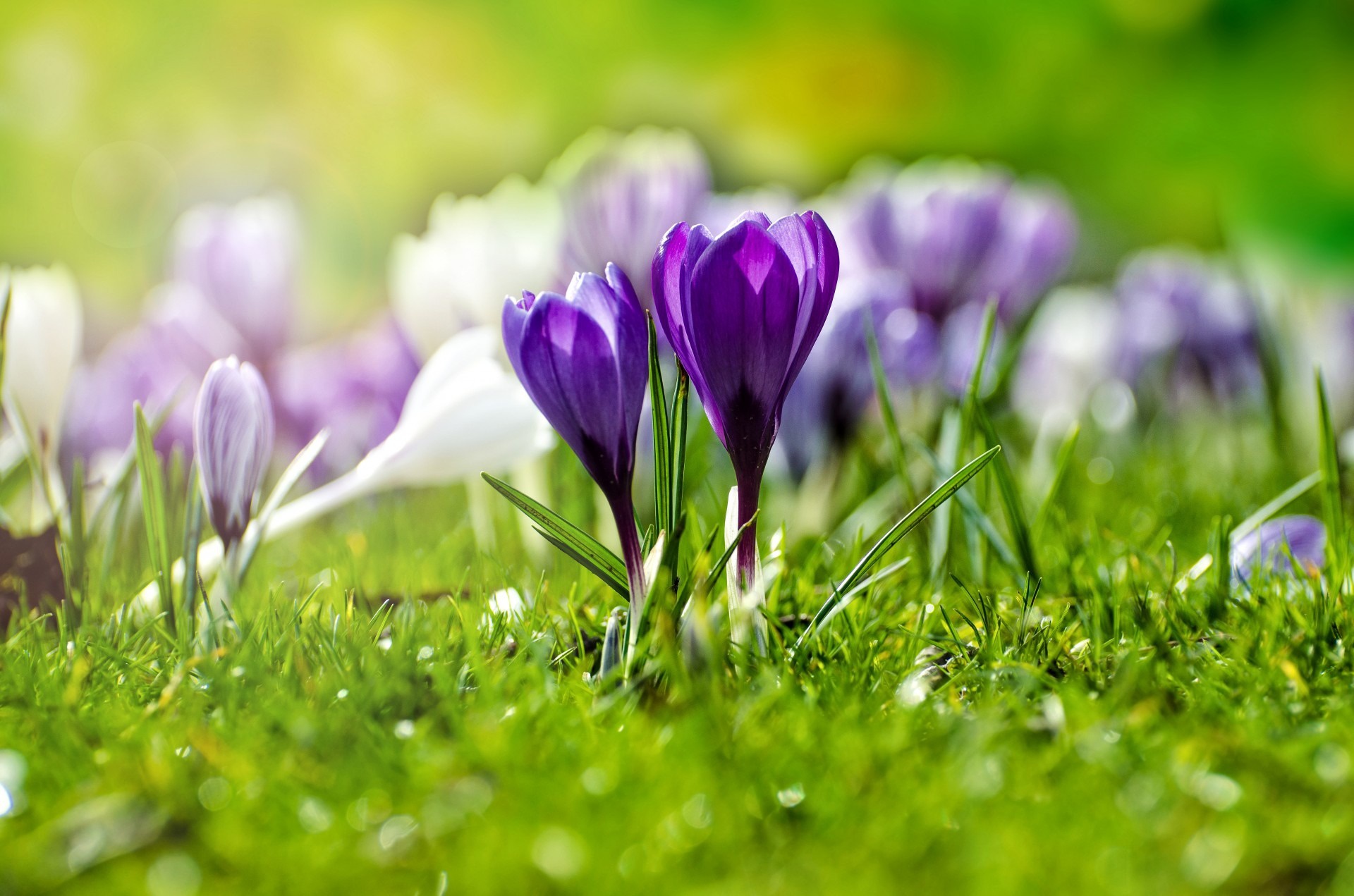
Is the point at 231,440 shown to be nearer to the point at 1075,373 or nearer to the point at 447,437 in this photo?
the point at 447,437

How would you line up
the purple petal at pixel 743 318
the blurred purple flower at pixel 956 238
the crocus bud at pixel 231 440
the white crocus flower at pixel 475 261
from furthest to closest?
the blurred purple flower at pixel 956 238
the white crocus flower at pixel 475 261
the crocus bud at pixel 231 440
the purple petal at pixel 743 318

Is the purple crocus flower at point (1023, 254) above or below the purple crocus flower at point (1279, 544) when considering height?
above

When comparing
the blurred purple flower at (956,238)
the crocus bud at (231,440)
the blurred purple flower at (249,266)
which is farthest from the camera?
the blurred purple flower at (956,238)

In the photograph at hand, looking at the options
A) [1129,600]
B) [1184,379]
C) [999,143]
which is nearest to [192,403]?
[1129,600]

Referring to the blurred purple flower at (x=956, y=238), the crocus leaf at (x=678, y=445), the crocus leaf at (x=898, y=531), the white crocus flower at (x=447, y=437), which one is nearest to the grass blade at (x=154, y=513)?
the white crocus flower at (x=447, y=437)

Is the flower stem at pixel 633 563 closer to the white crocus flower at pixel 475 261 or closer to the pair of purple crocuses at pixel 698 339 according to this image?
the pair of purple crocuses at pixel 698 339

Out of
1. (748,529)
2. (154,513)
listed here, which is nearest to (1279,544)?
(748,529)

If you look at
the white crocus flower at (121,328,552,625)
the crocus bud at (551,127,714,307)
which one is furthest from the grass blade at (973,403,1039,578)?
the crocus bud at (551,127,714,307)
